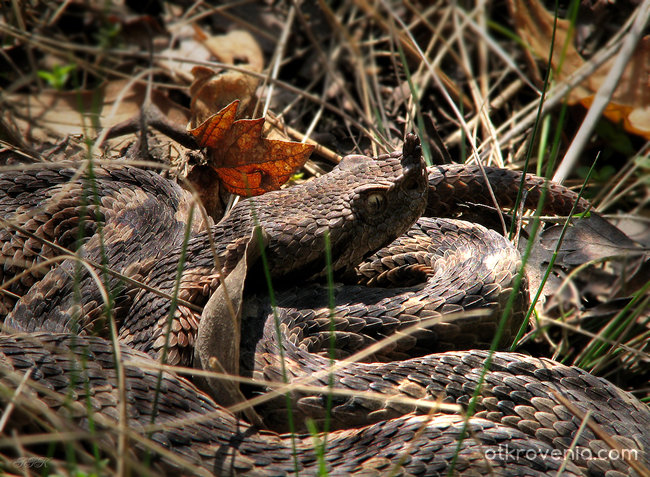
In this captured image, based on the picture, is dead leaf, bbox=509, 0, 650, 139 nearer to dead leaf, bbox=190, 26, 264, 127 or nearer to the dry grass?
the dry grass

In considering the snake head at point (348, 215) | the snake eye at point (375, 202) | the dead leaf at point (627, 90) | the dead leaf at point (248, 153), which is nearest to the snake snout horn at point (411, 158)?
Result: the snake head at point (348, 215)

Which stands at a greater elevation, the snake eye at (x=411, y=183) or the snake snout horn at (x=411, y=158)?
the snake snout horn at (x=411, y=158)

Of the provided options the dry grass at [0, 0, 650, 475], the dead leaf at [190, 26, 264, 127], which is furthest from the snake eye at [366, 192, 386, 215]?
the dead leaf at [190, 26, 264, 127]

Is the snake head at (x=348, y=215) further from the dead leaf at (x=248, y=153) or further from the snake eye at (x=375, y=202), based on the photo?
the dead leaf at (x=248, y=153)

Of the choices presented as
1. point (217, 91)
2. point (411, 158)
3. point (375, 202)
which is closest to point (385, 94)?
point (217, 91)

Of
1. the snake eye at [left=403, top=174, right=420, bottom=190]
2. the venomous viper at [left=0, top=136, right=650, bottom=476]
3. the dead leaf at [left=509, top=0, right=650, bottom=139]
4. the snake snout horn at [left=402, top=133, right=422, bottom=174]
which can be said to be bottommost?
the venomous viper at [left=0, top=136, right=650, bottom=476]

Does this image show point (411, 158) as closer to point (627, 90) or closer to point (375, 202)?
point (375, 202)

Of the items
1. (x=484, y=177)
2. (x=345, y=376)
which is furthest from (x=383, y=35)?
(x=345, y=376)
